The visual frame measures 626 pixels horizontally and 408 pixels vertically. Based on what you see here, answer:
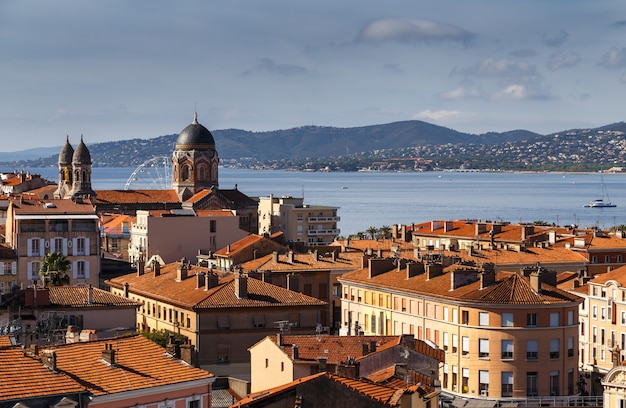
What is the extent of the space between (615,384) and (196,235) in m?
57.7

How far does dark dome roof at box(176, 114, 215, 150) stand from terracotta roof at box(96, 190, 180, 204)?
576 centimetres

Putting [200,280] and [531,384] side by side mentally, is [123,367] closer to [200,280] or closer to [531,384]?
[531,384]

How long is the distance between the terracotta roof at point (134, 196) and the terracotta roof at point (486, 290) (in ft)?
256

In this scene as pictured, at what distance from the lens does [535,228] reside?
4518 inches

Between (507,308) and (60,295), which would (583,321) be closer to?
(507,308)

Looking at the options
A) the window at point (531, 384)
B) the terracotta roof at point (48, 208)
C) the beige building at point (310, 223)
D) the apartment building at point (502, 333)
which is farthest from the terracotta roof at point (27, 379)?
the beige building at point (310, 223)

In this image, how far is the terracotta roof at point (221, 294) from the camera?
59312mm

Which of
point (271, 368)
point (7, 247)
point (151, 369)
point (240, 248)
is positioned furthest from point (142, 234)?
point (151, 369)

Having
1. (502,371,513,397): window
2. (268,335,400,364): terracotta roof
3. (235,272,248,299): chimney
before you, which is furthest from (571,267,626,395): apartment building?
(268,335,400,364): terracotta roof

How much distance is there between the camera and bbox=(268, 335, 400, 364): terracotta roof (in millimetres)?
42969

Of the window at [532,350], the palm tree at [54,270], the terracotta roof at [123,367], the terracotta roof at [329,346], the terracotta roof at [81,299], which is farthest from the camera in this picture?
the palm tree at [54,270]

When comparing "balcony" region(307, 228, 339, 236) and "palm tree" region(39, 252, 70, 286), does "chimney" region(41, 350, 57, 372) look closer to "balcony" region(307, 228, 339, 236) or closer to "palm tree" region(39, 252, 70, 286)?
"palm tree" region(39, 252, 70, 286)

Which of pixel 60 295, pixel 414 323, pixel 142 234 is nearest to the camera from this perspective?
pixel 60 295

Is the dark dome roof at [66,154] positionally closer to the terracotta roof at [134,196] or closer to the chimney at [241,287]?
the terracotta roof at [134,196]
